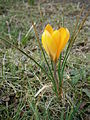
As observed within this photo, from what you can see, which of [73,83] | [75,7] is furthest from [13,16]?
[73,83]

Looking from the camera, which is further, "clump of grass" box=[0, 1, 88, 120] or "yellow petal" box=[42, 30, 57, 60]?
"clump of grass" box=[0, 1, 88, 120]

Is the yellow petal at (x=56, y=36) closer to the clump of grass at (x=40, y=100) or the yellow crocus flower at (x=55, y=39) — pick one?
the yellow crocus flower at (x=55, y=39)

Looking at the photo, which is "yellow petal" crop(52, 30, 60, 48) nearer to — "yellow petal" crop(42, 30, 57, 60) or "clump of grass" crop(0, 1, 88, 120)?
"yellow petal" crop(42, 30, 57, 60)

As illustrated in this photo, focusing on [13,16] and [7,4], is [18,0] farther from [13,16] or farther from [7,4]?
[13,16]

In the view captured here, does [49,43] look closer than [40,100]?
Yes

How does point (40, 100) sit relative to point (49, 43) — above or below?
below

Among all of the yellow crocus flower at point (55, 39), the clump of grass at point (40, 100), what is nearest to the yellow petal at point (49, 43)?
the yellow crocus flower at point (55, 39)

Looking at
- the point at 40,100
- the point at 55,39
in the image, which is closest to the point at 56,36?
the point at 55,39

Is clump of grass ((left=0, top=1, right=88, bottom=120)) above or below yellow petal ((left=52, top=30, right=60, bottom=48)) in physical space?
below

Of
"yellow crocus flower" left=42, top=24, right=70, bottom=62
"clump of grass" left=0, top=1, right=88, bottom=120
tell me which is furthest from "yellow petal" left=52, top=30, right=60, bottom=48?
"clump of grass" left=0, top=1, right=88, bottom=120

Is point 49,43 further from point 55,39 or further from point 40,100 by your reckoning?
point 40,100

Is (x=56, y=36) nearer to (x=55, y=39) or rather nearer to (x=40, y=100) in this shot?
(x=55, y=39)
